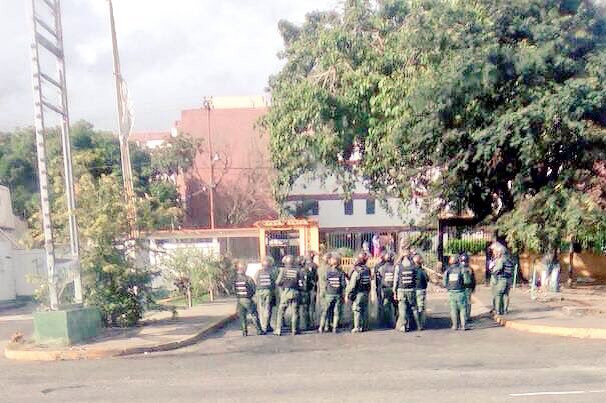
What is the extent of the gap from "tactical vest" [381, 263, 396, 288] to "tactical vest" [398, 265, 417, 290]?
47 centimetres

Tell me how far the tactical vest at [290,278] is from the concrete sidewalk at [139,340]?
2126 millimetres

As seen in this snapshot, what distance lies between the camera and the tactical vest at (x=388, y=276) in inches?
595

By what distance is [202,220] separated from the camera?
49.6 m

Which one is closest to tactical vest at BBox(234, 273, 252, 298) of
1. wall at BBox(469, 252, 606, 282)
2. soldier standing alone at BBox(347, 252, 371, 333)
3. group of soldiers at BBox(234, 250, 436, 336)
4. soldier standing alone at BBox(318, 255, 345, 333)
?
group of soldiers at BBox(234, 250, 436, 336)

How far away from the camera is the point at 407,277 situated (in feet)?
48.0

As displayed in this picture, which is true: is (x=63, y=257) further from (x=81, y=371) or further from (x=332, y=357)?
(x=332, y=357)

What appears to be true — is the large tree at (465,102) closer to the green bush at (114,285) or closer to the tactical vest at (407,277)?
the tactical vest at (407,277)

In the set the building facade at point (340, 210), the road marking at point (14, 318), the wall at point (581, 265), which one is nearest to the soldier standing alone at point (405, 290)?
the wall at point (581, 265)

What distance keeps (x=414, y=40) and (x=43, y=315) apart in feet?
36.6

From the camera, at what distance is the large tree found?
17.3 meters

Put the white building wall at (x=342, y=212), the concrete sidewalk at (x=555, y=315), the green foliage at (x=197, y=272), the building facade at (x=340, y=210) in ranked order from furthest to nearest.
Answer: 1. the white building wall at (x=342, y=212)
2. the building facade at (x=340, y=210)
3. the green foliage at (x=197, y=272)
4. the concrete sidewalk at (x=555, y=315)

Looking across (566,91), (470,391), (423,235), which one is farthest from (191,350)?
(423,235)

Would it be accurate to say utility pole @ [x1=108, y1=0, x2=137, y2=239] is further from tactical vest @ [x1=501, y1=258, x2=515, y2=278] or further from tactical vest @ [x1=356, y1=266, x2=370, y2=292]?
tactical vest @ [x1=501, y1=258, x2=515, y2=278]

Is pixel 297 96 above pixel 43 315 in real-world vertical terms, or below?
above
